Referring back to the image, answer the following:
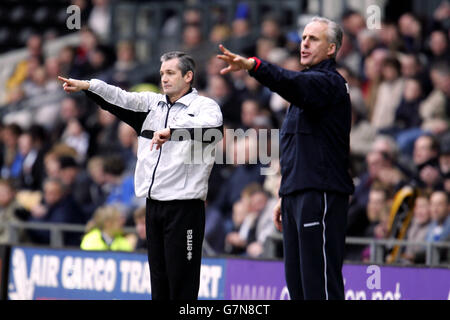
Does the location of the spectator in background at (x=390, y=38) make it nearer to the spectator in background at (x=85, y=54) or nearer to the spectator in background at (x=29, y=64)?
the spectator in background at (x=85, y=54)

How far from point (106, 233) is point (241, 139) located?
2.95 metres

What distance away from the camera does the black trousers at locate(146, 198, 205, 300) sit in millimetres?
7441

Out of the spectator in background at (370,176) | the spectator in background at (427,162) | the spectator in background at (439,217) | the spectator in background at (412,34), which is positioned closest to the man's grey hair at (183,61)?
the spectator in background at (439,217)

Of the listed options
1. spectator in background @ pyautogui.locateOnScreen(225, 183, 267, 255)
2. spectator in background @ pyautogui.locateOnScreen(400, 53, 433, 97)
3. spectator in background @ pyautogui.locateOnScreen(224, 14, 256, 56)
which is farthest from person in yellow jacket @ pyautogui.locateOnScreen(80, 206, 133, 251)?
spectator in background @ pyautogui.locateOnScreen(224, 14, 256, 56)

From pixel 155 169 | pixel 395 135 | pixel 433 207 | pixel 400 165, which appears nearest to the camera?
pixel 155 169

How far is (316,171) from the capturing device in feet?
22.7

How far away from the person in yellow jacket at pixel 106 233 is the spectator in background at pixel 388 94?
4.12m

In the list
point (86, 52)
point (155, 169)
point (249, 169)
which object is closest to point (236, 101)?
point (249, 169)

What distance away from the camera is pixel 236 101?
15.3 m

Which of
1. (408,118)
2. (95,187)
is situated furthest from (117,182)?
(408,118)

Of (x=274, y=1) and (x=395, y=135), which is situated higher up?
(x=274, y=1)

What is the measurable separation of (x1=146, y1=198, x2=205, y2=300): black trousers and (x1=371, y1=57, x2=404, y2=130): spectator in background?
267 inches
